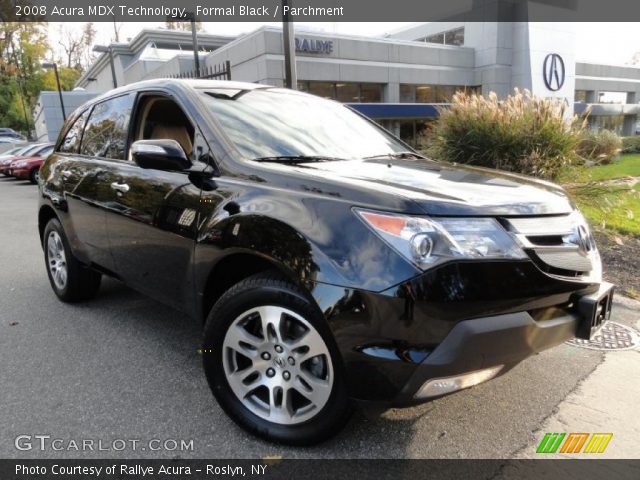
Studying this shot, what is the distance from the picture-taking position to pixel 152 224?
313 cm

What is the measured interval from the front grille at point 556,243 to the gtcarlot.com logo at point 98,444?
1829mm

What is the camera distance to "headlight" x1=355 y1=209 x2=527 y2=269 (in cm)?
201

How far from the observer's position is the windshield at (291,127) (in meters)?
2.94

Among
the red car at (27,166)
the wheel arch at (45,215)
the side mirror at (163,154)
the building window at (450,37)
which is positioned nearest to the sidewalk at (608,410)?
the side mirror at (163,154)

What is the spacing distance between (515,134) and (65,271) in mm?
5743

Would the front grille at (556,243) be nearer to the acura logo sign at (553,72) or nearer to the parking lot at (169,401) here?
the parking lot at (169,401)

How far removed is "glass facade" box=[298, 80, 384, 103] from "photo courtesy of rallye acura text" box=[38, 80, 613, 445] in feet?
84.1

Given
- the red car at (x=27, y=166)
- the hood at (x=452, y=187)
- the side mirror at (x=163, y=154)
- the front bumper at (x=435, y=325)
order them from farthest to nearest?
the red car at (x=27, y=166), the side mirror at (x=163, y=154), the hood at (x=452, y=187), the front bumper at (x=435, y=325)

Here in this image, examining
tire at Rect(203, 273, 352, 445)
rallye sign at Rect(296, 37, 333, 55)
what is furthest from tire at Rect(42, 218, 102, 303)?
rallye sign at Rect(296, 37, 333, 55)

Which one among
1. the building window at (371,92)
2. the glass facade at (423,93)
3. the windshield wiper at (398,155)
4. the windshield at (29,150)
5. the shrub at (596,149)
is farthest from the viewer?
the glass facade at (423,93)

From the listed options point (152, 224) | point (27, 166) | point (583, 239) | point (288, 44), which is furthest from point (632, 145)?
point (152, 224)

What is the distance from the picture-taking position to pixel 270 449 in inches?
97.0

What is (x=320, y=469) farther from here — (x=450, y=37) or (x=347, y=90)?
(x=450, y=37)

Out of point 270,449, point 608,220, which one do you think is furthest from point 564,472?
point 608,220
